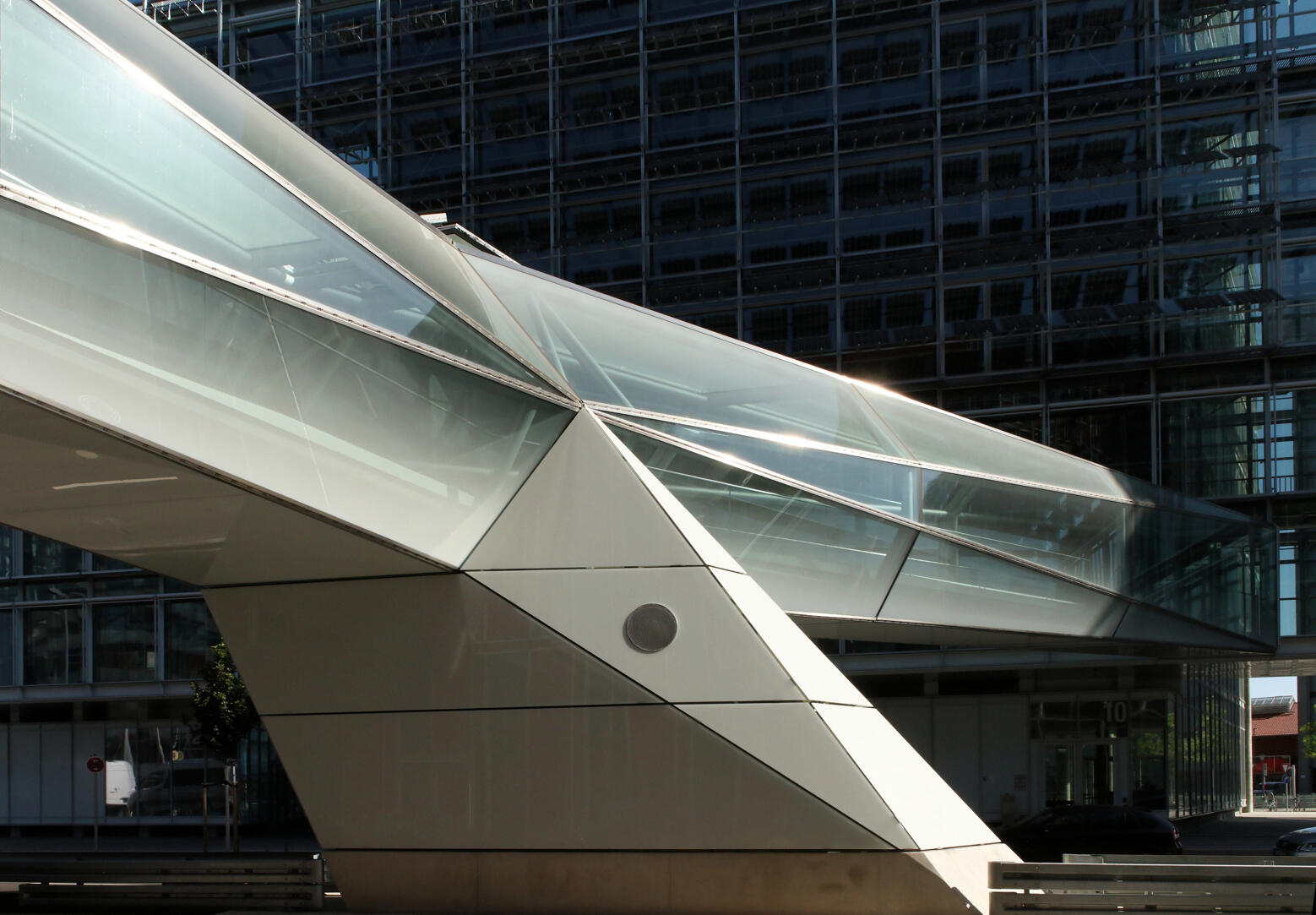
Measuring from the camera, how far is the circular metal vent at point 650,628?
11.1 m

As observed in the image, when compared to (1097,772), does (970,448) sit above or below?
above

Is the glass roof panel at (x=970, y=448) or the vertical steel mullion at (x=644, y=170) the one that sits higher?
the vertical steel mullion at (x=644, y=170)

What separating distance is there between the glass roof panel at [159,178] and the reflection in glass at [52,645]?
27.8 meters

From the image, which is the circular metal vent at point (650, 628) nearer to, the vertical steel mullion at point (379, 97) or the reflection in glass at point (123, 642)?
the vertical steel mullion at point (379, 97)

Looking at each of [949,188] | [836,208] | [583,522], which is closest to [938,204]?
[949,188]

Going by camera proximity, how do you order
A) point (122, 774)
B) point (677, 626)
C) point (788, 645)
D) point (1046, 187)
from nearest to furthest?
point (677, 626)
point (788, 645)
point (1046, 187)
point (122, 774)

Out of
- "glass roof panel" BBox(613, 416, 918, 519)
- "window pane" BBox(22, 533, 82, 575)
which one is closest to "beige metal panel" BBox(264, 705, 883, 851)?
"glass roof panel" BBox(613, 416, 918, 519)

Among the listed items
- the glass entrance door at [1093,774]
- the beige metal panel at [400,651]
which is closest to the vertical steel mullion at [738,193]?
the glass entrance door at [1093,774]

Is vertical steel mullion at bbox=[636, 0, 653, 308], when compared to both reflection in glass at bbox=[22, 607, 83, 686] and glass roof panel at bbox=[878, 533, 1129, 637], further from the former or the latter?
reflection in glass at bbox=[22, 607, 83, 686]

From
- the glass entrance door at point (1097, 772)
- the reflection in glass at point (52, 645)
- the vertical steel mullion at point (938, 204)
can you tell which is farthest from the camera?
the reflection in glass at point (52, 645)

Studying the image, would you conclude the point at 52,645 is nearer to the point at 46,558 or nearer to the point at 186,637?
the point at 46,558

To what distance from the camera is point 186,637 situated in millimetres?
34594

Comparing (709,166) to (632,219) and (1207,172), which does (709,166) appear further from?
(1207,172)

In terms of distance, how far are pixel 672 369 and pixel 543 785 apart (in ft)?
14.6
